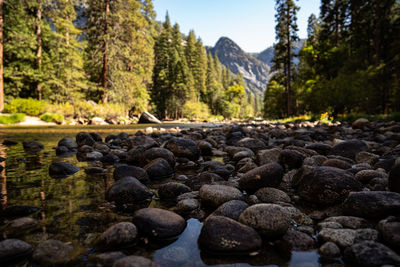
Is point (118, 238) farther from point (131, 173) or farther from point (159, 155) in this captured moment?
point (159, 155)

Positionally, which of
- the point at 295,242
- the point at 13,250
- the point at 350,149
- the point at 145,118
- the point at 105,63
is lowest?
the point at 295,242

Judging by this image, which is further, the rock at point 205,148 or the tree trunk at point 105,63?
the tree trunk at point 105,63

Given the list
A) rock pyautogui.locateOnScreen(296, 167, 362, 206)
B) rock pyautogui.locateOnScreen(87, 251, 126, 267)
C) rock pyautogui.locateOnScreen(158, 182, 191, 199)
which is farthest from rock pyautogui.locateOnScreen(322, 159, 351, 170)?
rock pyautogui.locateOnScreen(87, 251, 126, 267)

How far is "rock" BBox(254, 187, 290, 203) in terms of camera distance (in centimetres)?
193

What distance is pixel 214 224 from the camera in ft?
4.34

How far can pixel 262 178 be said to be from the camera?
7.04ft

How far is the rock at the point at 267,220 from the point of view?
1338 millimetres

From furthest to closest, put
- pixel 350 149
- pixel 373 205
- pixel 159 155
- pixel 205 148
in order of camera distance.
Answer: pixel 205 148
pixel 350 149
pixel 159 155
pixel 373 205

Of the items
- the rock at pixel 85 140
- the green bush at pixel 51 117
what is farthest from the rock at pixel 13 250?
the green bush at pixel 51 117

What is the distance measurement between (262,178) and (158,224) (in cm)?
119

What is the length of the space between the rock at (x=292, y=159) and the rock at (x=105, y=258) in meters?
2.40

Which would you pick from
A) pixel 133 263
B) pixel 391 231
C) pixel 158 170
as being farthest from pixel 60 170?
pixel 391 231

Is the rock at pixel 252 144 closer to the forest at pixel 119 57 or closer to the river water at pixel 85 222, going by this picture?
the river water at pixel 85 222

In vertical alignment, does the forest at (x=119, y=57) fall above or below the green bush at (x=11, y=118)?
above
